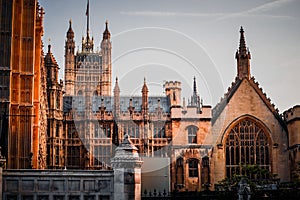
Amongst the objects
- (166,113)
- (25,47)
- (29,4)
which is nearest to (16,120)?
(25,47)

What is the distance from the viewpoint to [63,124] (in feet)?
217

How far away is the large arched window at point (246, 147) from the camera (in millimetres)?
61750

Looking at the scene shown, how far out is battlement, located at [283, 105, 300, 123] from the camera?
59.3 m

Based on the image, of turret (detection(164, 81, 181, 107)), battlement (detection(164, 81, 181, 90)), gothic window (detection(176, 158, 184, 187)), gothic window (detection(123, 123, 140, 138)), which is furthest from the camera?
battlement (detection(164, 81, 181, 90))

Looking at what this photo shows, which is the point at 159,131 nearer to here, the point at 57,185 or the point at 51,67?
the point at 51,67

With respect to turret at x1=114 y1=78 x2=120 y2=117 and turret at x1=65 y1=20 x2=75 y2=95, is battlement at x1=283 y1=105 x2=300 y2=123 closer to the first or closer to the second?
turret at x1=114 y1=78 x2=120 y2=117

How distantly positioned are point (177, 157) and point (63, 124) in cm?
1349

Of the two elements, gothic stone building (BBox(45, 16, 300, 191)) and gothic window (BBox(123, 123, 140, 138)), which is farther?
gothic window (BBox(123, 123, 140, 138))

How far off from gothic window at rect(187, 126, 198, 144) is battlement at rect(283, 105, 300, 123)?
9.37 m

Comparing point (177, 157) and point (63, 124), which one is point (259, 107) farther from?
point (63, 124)

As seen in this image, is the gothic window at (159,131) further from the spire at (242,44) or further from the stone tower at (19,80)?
the stone tower at (19,80)

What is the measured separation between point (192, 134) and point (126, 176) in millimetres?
34058

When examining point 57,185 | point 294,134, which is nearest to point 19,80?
point 57,185

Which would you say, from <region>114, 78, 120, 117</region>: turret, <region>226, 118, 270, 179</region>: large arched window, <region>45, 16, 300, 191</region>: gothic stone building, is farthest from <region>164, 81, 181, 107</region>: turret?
<region>226, 118, 270, 179</region>: large arched window
